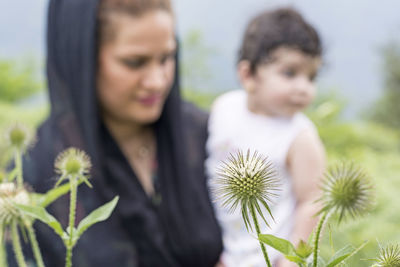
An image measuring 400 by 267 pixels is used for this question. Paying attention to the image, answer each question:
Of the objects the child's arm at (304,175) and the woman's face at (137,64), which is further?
the woman's face at (137,64)

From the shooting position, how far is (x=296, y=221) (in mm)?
1232

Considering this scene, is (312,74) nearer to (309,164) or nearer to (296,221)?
(309,164)

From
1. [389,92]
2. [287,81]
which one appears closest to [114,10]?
[287,81]

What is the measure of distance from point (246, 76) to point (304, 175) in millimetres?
317

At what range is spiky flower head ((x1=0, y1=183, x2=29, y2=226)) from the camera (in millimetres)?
402

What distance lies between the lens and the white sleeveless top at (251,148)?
4.09 feet

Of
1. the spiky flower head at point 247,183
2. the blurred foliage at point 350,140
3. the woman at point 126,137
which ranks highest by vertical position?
the spiky flower head at point 247,183

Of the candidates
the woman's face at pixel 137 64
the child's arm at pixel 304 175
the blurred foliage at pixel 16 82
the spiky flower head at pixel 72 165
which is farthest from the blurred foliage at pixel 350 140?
the woman's face at pixel 137 64

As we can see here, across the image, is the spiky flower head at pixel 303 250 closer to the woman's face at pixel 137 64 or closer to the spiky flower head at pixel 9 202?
the spiky flower head at pixel 9 202

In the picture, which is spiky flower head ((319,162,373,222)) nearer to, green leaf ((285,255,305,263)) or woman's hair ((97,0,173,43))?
green leaf ((285,255,305,263))

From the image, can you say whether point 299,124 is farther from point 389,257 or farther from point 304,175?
point 389,257


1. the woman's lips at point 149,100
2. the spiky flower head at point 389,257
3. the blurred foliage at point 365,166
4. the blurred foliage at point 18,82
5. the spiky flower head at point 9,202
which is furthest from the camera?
the blurred foliage at point 18,82

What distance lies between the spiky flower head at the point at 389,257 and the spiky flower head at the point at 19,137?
0.43 m

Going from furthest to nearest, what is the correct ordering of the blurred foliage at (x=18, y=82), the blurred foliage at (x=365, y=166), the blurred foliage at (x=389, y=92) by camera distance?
the blurred foliage at (x=389, y=92) < the blurred foliage at (x=18, y=82) < the blurred foliage at (x=365, y=166)
